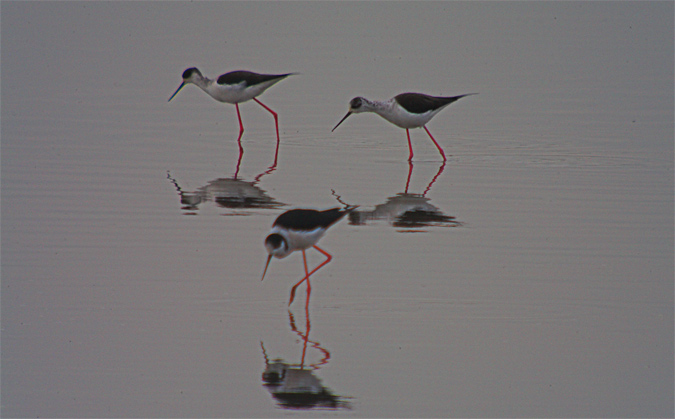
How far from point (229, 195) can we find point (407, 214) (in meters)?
1.79

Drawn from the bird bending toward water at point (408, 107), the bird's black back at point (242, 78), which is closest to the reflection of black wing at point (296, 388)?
the bird bending toward water at point (408, 107)

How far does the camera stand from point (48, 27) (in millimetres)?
25078

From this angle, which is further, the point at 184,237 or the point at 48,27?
the point at 48,27

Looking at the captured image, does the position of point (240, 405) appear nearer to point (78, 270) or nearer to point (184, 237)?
point (78, 270)

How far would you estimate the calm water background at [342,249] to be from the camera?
19.0 ft

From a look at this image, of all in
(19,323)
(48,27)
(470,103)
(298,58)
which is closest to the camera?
(19,323)

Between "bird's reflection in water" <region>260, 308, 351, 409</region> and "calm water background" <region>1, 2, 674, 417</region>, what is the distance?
0.12 ft

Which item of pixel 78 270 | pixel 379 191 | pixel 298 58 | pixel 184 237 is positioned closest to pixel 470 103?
pixel 298 58

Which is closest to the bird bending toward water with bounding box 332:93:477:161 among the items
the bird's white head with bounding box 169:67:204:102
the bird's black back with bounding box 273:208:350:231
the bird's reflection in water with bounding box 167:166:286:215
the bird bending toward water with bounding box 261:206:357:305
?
the bird's reflection in water with bounding box 167:166:286:215

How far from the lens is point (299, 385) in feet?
18.7

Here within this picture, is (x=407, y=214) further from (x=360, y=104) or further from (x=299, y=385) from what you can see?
(x=299, y=385)

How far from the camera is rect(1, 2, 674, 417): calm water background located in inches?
227

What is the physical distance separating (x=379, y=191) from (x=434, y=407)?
198 inches

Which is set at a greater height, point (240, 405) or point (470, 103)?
point (470, 103)
